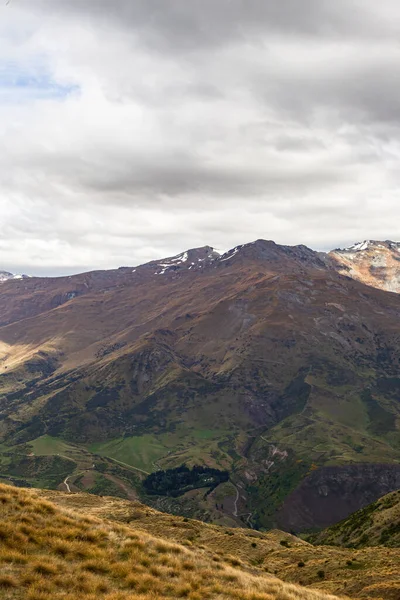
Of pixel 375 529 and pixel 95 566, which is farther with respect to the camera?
pixel 375 529

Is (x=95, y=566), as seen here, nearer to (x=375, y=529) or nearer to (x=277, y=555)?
(x=277, y=555)

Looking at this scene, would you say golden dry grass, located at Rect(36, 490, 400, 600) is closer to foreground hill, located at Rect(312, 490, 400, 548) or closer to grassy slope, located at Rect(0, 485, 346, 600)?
grassy slope, located at Rect(0, 485, 346, 600)

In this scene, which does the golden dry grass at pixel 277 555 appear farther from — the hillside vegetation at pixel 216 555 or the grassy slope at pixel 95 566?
the grassy slope at pixel 95 566

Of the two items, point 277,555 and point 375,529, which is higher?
point 277,555

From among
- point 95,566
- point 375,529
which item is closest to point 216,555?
point 95,566

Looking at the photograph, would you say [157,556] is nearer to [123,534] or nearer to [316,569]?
[123,534]

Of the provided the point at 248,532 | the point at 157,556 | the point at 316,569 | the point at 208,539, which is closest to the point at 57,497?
the point at 208,539
